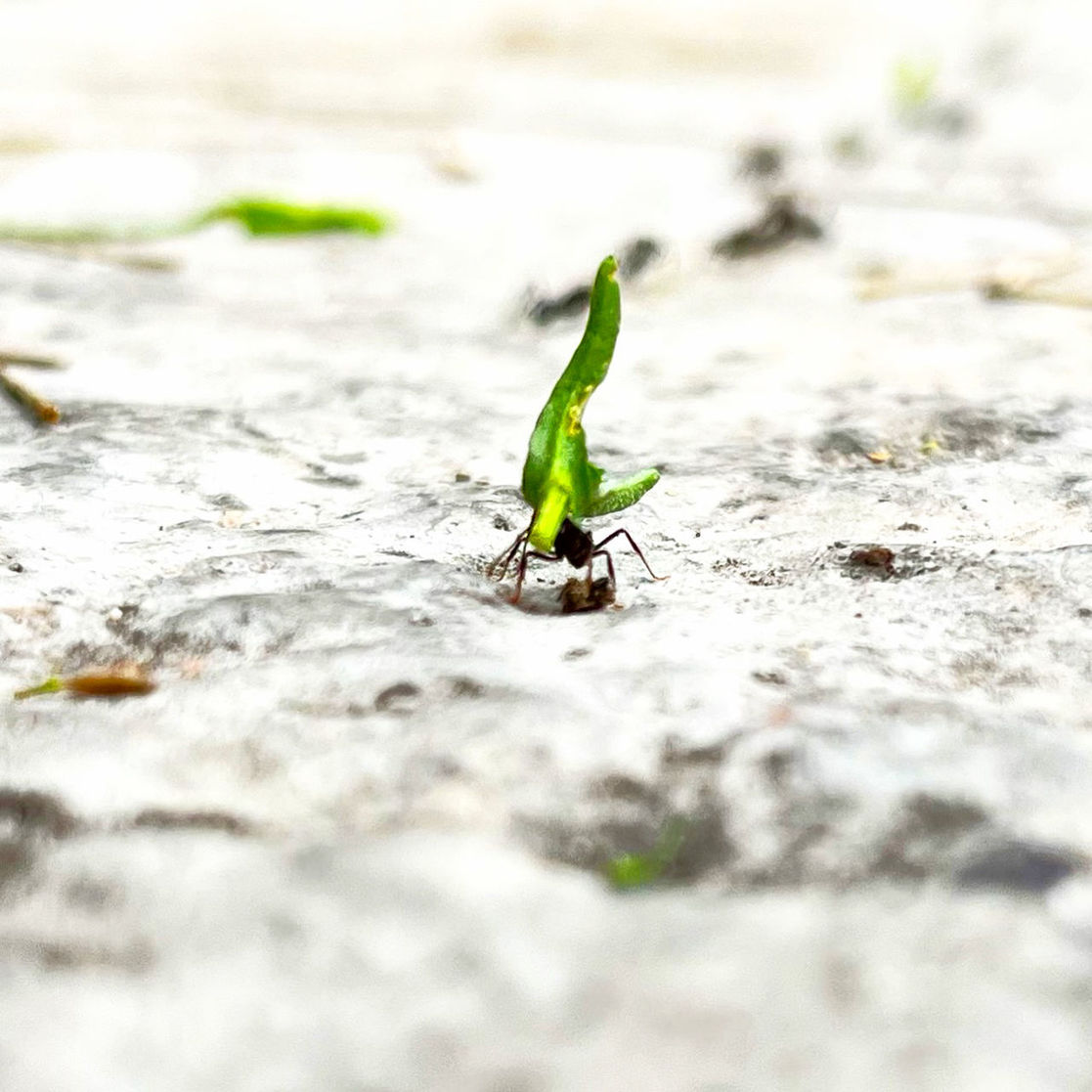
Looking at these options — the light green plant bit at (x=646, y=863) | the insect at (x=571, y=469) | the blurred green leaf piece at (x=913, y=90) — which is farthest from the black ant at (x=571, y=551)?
the blurred green leaf piece at (x=913, y=90)

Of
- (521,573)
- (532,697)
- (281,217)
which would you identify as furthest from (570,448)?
(281,217)

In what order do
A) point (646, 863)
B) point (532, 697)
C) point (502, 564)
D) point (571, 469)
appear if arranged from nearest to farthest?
point (646, 863), point (532, 697), point (571, 469), point (502, 564)

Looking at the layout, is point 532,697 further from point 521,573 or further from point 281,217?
point 281,217

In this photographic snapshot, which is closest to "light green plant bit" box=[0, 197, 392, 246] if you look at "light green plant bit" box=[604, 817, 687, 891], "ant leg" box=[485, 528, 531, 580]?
"ant leg" box=[485, 528, 531, 580]

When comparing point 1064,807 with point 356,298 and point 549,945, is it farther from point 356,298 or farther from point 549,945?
point 356,298

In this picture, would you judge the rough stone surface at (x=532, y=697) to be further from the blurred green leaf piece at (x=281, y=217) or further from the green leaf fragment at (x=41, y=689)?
the blurred green leaf piece at (x=281, y=217)

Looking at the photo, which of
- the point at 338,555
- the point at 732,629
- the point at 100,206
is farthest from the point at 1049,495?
the point at 100,206

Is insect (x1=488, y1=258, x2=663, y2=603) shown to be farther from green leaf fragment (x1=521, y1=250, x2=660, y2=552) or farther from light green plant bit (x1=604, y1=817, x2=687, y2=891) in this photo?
light green plant bit (x1=604, y1=817, x2=687, y2=891)
